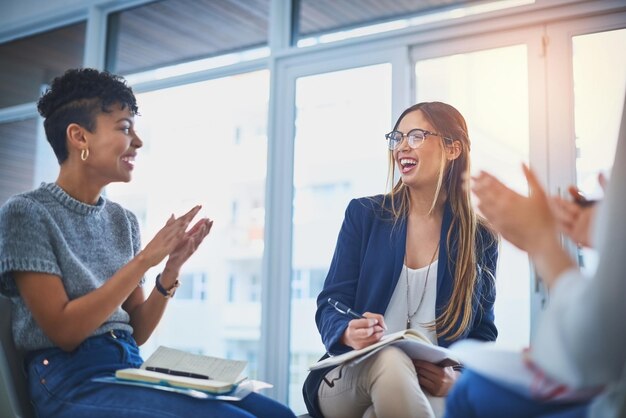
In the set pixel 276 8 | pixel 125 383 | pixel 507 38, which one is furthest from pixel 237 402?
pixel 276 8

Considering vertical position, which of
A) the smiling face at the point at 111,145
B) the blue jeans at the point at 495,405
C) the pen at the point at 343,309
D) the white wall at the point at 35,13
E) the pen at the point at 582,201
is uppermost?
the white wall at the point at 35,13

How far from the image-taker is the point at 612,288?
846mm

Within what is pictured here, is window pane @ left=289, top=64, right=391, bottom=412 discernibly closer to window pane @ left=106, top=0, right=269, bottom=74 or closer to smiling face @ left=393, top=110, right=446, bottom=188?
window pane @ left=106, top=0, right=269, bottom=74

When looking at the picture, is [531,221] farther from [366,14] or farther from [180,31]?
[180,31]

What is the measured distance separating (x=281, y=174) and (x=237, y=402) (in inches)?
79.1

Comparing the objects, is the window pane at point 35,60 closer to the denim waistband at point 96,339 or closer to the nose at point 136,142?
the nose at point 136,142

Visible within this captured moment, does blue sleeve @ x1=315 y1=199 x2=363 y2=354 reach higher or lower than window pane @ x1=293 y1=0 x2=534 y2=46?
lower

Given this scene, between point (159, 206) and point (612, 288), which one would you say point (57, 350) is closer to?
point (612, 288)

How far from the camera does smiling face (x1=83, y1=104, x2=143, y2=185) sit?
1.84m

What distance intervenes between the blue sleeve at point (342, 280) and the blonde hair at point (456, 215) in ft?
0.44

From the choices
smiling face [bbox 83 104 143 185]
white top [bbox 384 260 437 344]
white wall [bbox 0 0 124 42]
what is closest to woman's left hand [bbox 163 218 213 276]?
smiling face [bbox 83 104 143 185]

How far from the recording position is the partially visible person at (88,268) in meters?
1.53

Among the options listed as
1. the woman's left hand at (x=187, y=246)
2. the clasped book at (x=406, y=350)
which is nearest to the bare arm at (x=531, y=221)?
the clasped book at (x=406, y=350)

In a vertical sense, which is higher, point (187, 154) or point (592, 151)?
point (187, 154)
